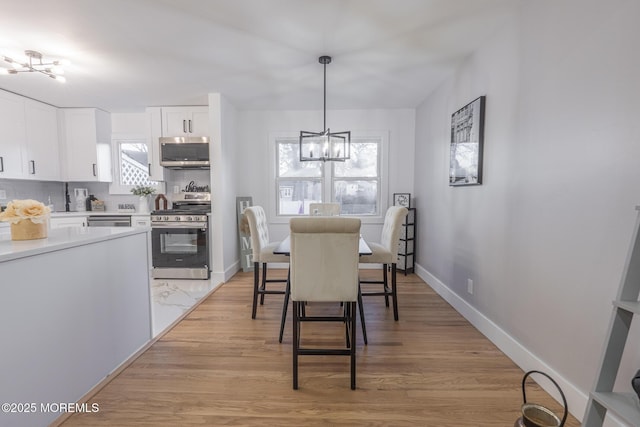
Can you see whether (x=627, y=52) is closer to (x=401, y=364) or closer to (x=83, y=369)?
(x=401, y=364)

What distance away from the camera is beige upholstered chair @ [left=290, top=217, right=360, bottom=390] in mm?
1625

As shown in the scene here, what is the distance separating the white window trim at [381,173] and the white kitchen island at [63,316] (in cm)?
247

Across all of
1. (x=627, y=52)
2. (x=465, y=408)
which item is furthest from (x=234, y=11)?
(x=465, y=408)

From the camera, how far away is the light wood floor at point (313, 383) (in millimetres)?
1440

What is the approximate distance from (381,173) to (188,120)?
291 cm

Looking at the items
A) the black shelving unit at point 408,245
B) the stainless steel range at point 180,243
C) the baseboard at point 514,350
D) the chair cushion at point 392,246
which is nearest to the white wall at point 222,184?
the stainless steel range at point 180,243

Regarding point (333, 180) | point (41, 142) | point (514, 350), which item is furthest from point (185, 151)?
point (514, 350)

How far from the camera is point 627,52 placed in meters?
1.22

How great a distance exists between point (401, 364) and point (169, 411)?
4.63 ft

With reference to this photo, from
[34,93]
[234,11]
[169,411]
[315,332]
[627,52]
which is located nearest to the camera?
[627,52]

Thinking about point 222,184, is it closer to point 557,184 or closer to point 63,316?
point 63,316

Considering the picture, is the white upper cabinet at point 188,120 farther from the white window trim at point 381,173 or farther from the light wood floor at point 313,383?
the light wood floor at point 313,383

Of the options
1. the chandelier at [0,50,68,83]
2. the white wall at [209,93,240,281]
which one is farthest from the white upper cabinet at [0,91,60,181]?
the white wall at [209,93,240,281]

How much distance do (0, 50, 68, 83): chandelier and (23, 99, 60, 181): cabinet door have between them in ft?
3.90
